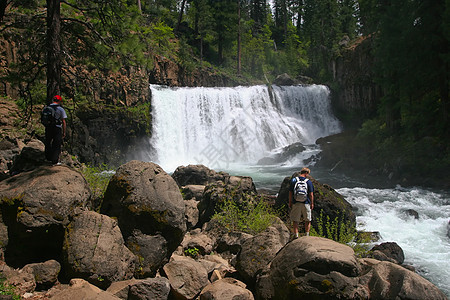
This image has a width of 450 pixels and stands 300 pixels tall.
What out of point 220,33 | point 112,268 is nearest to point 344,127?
point 220,33

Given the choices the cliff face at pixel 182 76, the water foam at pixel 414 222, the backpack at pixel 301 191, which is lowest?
the water foam at pixel 414 222

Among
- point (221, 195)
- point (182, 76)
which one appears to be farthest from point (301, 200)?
point (182, 76)

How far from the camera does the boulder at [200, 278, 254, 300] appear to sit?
4.14m

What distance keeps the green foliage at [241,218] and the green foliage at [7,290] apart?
4147 millimetres

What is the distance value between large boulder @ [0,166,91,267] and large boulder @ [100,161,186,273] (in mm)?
682

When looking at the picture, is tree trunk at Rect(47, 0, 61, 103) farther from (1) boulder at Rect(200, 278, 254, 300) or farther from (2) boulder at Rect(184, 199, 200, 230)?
(1) boulder at Rect(200, 278, 254, 300)

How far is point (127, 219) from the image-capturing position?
16.6ft

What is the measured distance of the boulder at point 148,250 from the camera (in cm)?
476

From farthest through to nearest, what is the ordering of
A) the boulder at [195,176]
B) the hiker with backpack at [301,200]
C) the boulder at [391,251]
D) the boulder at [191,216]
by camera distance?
the boulder at [195,176]
the boulder at [391,251]
the boulder at [191,216]
the hiker with backpack at [301,200]

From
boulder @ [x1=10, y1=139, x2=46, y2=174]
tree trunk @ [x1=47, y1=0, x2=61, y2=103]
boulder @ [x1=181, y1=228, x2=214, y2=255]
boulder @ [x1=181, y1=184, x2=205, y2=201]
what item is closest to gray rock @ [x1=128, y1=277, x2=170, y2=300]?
boulder @ [x1=181, y1=228, x2=214, y2=255]

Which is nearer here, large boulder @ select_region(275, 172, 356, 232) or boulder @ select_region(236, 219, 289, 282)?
boulder @ select_region(236, 219, 289, 282)

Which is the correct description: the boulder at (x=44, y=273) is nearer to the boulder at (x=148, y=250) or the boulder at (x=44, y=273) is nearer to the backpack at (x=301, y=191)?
the boulder at (x=148, y=250)

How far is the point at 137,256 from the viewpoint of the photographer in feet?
15.6

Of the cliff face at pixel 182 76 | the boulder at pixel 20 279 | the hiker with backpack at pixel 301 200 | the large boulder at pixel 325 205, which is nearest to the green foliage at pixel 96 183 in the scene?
the boulder at pixel 20 279
